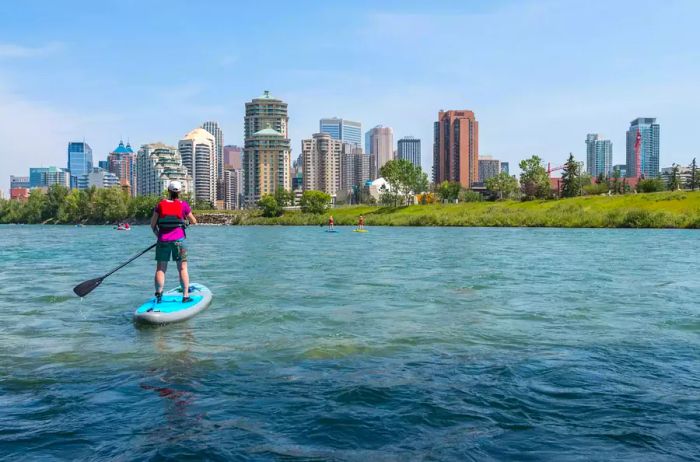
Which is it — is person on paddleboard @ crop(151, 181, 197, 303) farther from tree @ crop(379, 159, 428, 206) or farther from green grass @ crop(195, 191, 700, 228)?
tree @ crop(379, 159, 428, 206)

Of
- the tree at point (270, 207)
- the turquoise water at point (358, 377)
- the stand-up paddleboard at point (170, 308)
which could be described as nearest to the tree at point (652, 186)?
the tree at point (270, 207)

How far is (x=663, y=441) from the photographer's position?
20.3 ft

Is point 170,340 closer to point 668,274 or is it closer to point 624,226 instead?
point 668,274

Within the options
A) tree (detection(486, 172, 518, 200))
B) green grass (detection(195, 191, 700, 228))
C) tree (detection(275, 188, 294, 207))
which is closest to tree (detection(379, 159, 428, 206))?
green grass (detection(195, 191, 700, 228))

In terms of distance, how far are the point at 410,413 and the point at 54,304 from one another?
12.9 m

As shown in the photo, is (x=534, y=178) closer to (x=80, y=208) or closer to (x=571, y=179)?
(x=571, y=179)

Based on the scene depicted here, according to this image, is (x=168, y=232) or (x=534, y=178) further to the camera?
(x=534, y=178)

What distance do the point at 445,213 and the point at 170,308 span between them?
109478mm

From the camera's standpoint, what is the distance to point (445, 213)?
120 m

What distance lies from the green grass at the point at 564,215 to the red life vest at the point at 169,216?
83757 mm

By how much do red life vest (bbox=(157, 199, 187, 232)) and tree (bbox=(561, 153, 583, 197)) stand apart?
5536 inches

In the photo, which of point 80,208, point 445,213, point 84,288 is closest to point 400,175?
point 445,213

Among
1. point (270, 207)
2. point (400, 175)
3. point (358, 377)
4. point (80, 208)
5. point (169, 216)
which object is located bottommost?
point (358, 377)

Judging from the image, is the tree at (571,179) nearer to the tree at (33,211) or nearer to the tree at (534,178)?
the tree at (534,178)
